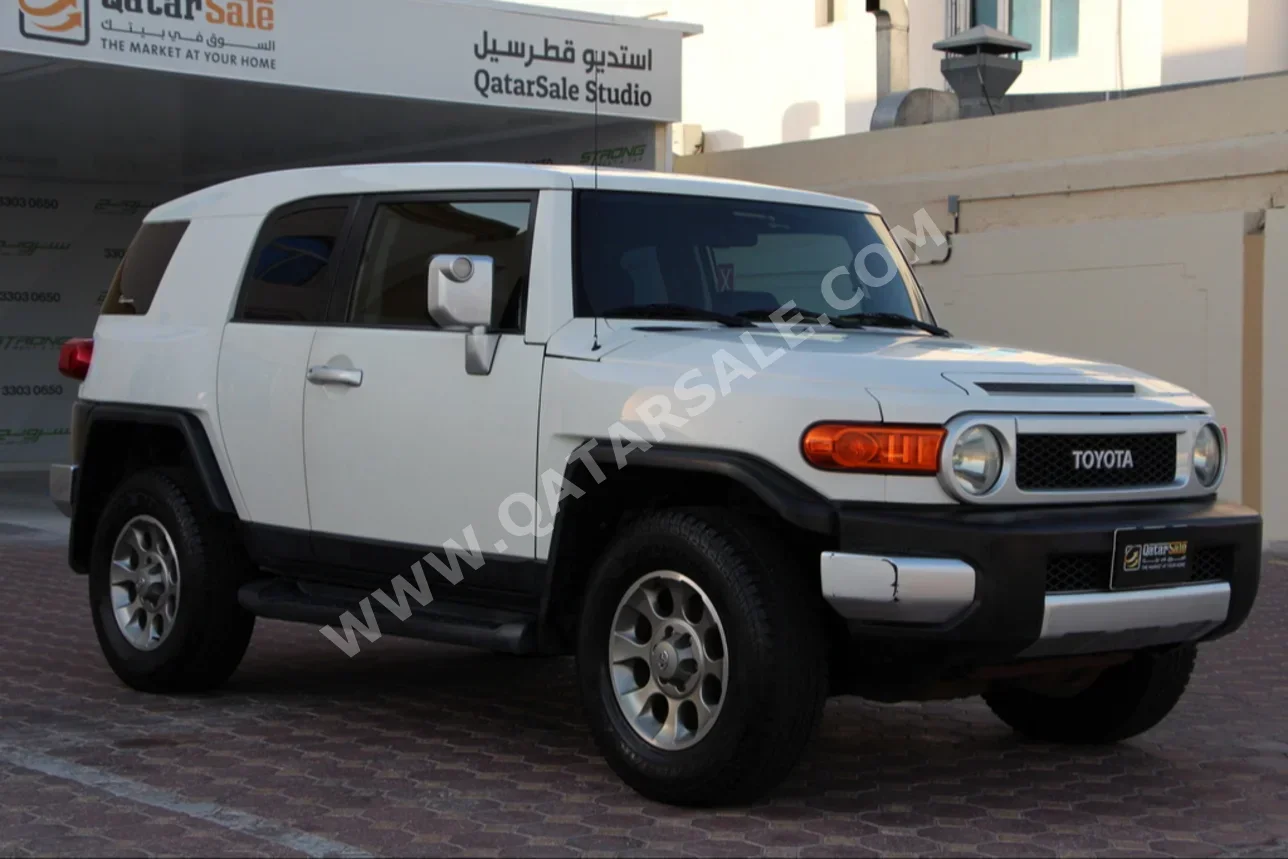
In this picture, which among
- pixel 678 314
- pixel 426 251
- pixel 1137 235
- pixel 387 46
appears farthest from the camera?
pixel 387 46

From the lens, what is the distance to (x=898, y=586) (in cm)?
497

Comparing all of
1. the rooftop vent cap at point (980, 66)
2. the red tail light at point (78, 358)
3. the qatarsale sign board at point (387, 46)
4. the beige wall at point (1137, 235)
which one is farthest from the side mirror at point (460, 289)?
the rooftop vent cap at point (980, 66)

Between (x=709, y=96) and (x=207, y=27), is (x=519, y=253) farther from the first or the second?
(x=709, y=96)

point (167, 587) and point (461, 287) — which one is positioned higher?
point (461, 287)

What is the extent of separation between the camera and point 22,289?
22938 mm

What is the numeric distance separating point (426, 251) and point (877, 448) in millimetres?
2151

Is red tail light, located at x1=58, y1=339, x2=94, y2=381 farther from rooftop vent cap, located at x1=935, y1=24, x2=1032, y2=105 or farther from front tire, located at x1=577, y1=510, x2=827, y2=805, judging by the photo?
rooftop vent cap, located at x1=935, y1=24, x2=1032, y2=105

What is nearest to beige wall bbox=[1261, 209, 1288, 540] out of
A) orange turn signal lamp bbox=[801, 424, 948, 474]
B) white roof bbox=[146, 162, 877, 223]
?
white roof bbox=[146, 162, 877, 223]

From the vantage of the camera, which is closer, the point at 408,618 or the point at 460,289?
the point at 460,289

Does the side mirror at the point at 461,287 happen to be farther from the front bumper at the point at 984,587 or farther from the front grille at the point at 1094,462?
the front grille at the point at 1094,462

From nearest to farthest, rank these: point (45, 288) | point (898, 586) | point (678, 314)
Answer: 1. point (898, 586)
2. point (678, 314)
3. point (45, 288)

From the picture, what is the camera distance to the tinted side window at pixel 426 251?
6.18 meters

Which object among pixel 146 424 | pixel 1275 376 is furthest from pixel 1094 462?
pixel 1275 376

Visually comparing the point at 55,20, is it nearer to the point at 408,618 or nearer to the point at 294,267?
the point at 294,267
